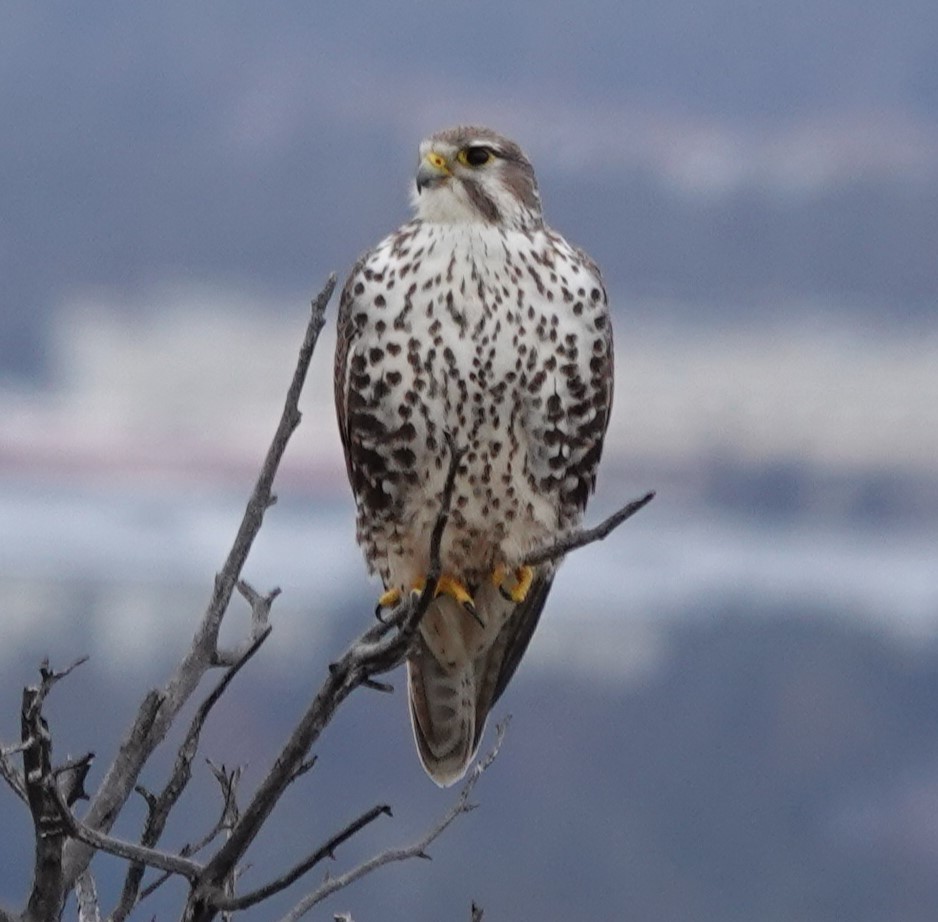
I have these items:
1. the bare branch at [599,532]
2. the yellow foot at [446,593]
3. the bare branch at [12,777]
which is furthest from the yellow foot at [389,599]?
the bare branch at [12,777]

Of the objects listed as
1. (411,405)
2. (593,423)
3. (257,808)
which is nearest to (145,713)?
(257,808)

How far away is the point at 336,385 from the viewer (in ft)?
7.50

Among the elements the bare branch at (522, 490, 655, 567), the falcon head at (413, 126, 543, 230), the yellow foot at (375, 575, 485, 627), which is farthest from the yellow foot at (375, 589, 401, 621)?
the falcon head at (413, 126, 543, 230)

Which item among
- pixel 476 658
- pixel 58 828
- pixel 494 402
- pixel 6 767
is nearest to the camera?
pixel 58 828

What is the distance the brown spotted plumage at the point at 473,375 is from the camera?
2.14 meters

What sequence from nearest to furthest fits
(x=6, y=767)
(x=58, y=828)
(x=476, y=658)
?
1. (x=58, y=828)
2. (x=6, y=767)
3. (x=476, y=658)

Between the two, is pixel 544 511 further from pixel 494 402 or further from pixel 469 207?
pixel 469 207

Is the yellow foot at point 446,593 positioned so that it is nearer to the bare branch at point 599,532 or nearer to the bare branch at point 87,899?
the bare branch at point 599,532

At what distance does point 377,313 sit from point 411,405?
0.13 m

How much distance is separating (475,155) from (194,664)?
98cm

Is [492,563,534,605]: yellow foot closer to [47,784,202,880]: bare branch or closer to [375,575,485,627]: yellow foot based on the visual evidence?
[375,575,485,627]: yellow foot

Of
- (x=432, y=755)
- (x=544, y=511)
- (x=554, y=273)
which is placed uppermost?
(x=554, y=273)

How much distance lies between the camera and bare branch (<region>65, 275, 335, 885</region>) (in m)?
1.44

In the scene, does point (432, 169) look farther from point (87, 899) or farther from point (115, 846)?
point (115, 846)
